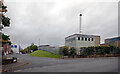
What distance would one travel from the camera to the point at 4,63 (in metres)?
14.5

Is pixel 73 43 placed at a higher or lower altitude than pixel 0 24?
lower

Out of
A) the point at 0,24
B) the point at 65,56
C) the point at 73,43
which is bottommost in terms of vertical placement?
the point at 65,56

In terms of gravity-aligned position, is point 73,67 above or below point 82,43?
below

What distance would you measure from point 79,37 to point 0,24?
26.3 metres

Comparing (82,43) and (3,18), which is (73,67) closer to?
(3,18)

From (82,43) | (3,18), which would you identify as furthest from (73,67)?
(82,43)

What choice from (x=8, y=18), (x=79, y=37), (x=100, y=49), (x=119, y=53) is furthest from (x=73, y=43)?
(x=8, y=18)

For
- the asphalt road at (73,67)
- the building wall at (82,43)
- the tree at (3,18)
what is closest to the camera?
the asphalt road at (73,67)

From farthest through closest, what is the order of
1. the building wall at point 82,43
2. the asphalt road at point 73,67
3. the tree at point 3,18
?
the building wall at point 82,43 → the tree at point 3,18 → the asphalt road at point 73,67

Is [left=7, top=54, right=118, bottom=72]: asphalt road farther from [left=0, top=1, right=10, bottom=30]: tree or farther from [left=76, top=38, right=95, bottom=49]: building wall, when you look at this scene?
[left=76, top=38, right=95, bottom=49]: building wall

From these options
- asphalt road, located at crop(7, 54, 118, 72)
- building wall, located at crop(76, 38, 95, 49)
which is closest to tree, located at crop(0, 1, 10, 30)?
asphalt road, located at crop(7, 54, 118, 72)

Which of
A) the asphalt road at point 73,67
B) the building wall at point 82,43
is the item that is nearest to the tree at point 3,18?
the asphalt road at point 73,67

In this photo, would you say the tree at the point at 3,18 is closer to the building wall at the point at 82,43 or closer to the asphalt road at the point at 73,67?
the asphalt road at the point at 73,67

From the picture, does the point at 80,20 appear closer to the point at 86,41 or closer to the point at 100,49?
the point at 86,41
